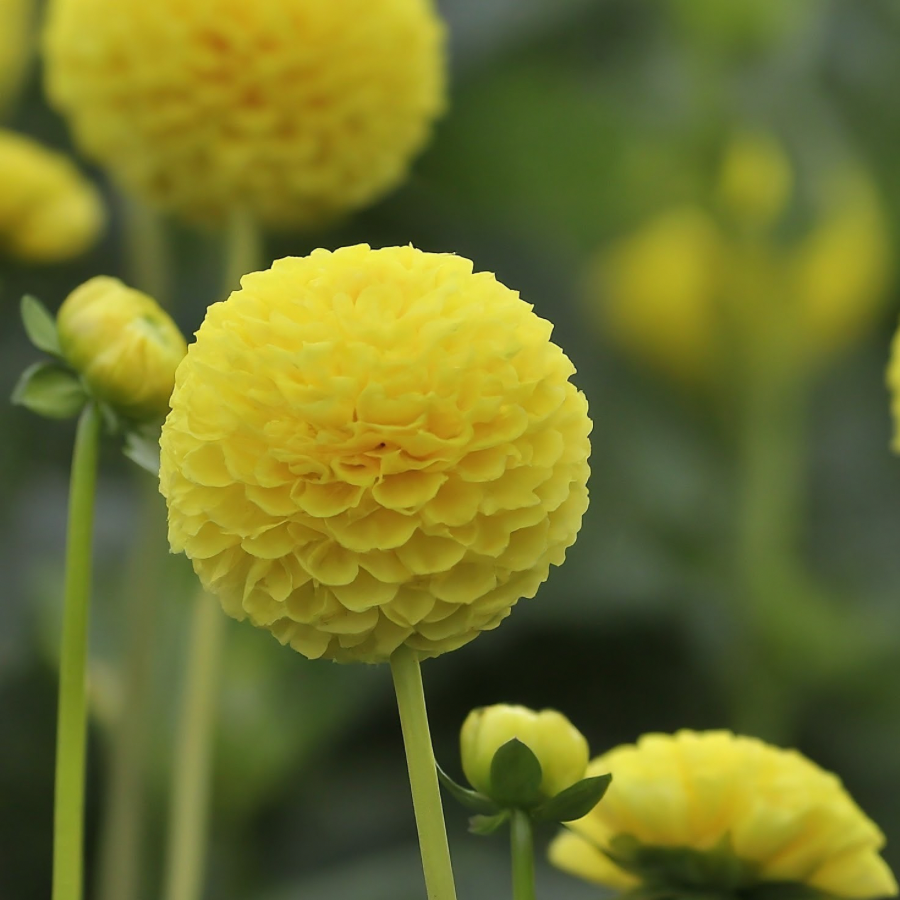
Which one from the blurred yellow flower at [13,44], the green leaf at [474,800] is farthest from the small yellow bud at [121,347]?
the blurred yellow flower at [13,44]

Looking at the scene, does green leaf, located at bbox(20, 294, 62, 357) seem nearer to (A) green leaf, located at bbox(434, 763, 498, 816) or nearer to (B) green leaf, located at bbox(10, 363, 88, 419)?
(B) green leaf, located at bbox(10, 363, 88, 419)

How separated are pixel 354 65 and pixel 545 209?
56 centimetres

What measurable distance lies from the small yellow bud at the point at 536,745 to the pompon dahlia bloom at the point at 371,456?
41 mm

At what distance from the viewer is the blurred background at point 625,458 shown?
884mm

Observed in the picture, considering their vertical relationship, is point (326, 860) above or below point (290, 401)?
above

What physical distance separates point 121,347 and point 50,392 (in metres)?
0.02

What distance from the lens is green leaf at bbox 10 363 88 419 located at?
32cm

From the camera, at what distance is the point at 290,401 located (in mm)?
246

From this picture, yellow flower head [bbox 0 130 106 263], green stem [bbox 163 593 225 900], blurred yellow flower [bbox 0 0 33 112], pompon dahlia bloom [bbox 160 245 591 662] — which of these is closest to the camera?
pompon dahlia bloom [bbox 160 245 591 662]

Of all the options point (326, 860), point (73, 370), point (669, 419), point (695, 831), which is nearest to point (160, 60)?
point (73, 370)

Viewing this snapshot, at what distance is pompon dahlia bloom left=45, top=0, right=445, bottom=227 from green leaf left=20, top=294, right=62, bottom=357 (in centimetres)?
22

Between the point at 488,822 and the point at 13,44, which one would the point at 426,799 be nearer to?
the point at 488,822

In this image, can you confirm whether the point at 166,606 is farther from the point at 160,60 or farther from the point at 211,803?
the point at 160,60

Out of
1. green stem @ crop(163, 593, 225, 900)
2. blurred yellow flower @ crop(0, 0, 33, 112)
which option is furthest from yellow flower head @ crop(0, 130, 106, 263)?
blurred yellow flower @ crop(0, 0, 33, 112)
